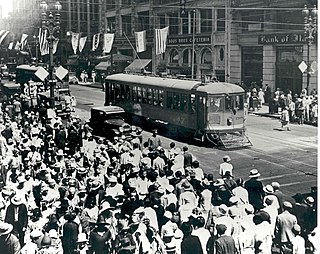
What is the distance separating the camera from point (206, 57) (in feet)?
141

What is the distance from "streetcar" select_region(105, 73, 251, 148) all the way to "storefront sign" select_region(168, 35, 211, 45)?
1612 cm

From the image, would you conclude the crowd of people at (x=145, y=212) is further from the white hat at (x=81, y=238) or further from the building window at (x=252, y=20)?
the building window at (x=252, y=20)

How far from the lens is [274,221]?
9.51m

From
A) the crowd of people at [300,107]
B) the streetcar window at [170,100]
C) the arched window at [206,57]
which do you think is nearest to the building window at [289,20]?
the crowd of people at [300,107]

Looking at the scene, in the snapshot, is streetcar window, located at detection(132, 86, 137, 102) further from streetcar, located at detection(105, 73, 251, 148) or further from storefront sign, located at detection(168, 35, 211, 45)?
storefront sign, located at detection(168, 35, 211, 45)

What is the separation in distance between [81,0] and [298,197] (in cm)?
6313

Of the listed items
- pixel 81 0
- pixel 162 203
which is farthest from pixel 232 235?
pixel 81 0

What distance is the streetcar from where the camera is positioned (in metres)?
21.9

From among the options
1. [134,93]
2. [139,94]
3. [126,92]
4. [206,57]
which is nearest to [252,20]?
[206,57]

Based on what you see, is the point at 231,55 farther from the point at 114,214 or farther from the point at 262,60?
the point at 114,214

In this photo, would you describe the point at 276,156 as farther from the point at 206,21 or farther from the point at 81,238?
the point at 206,21

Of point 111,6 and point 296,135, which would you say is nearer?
point 296,135

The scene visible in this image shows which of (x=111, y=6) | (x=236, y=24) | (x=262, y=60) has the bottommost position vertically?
(x=262, y=60)

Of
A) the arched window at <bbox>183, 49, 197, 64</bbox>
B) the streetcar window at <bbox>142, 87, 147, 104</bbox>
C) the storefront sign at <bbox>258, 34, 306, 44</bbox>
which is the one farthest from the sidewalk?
the arched window at <bbox>183, 49, 197, 64</bbox>
